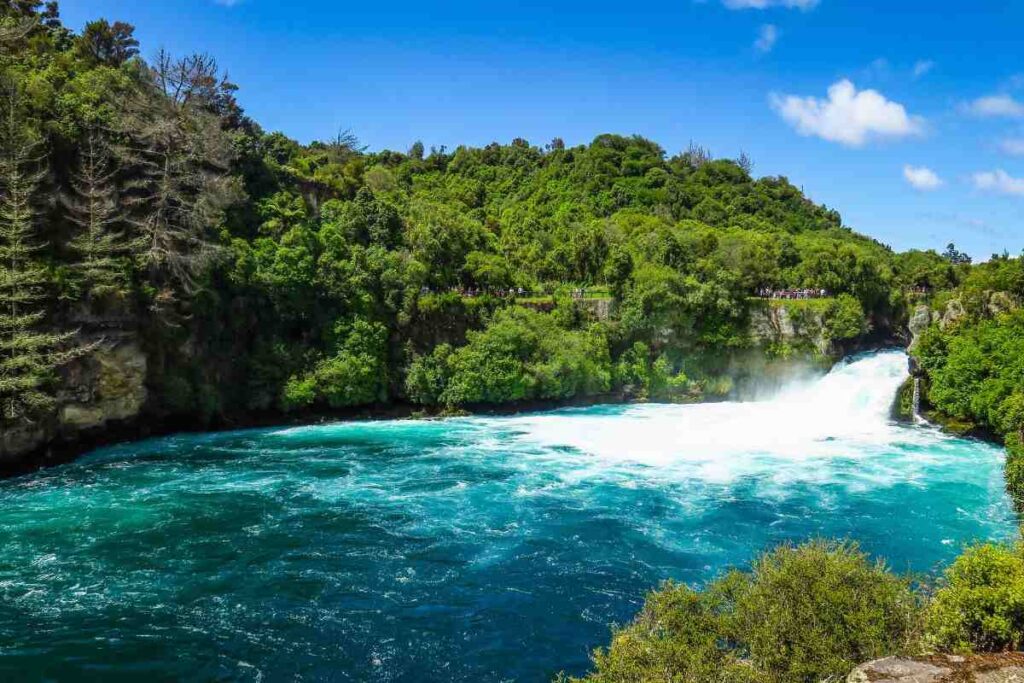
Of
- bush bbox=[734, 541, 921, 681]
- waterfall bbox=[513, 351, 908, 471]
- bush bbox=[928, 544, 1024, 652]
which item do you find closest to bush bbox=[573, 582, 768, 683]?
bush bbox=[734, 541, 921, 681]

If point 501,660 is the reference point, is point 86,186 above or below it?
above

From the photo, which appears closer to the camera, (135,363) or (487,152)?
(135,363)

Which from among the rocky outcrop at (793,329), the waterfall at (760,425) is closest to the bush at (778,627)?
the waterfall at (760,425)

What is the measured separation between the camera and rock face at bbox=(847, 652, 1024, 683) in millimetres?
9203

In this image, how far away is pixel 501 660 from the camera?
15.5m

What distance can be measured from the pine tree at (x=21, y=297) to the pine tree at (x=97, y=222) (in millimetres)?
2017

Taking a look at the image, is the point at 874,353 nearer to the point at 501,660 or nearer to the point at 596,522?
the point at 596,522

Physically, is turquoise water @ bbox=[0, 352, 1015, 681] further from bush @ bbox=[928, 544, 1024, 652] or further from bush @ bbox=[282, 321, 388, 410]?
bush @ bbox=[928, 544, 1024, 652]

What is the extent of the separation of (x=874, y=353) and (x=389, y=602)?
52348mm

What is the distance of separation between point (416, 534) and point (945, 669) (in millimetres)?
16802

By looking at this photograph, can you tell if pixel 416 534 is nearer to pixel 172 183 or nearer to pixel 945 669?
pixel 945 669

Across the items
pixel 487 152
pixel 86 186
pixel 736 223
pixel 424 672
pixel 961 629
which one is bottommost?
pixel 424 672

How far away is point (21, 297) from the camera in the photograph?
2955 centimetres

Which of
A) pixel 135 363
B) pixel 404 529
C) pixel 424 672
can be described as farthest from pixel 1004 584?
pixel 135 363
